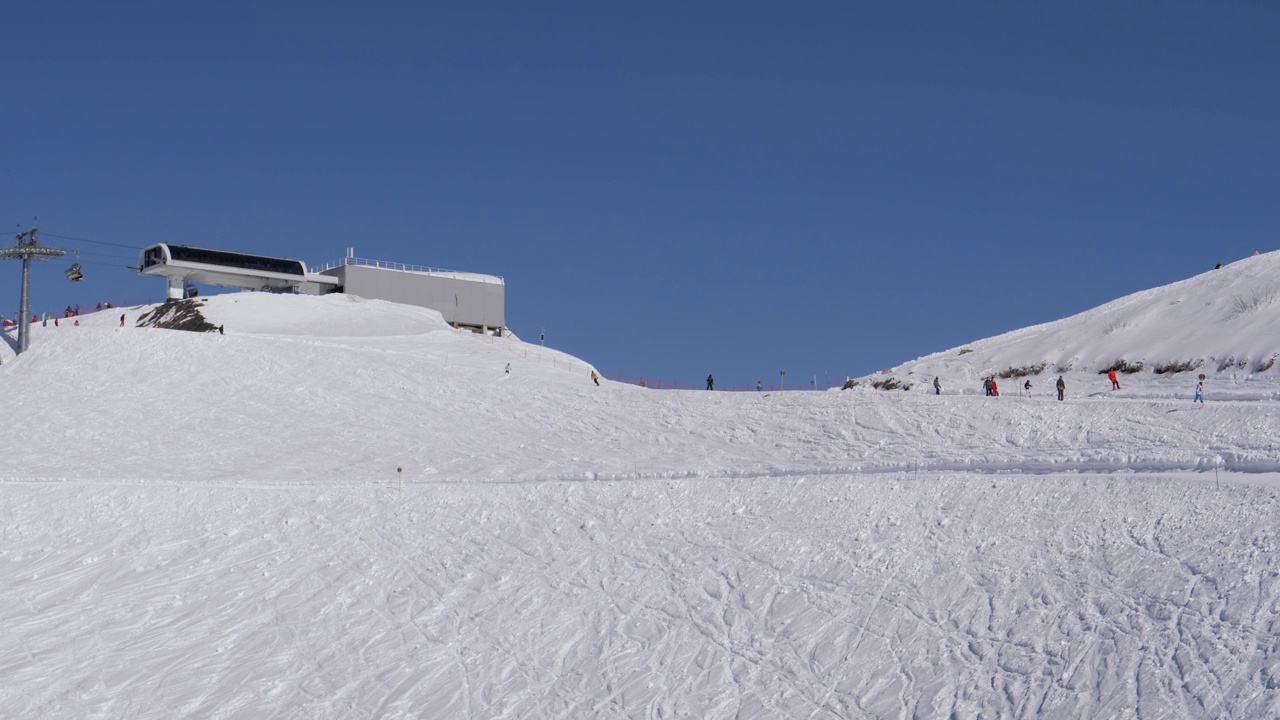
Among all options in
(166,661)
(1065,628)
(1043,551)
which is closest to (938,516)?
(1043,551)

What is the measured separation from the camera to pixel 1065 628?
70.1 ft

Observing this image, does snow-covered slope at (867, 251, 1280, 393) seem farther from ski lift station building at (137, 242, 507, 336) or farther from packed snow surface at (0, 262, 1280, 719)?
ski lift station building at (137, 242, 507, 336)

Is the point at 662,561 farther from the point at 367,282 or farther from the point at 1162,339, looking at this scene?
the point at 367,282

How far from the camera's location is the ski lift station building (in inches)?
2901

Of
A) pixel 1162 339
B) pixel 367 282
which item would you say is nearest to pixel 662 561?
pixel 1162 339

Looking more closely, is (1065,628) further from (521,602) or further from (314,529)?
(314,529)

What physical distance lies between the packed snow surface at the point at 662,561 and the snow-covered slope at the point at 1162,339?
14.3ft

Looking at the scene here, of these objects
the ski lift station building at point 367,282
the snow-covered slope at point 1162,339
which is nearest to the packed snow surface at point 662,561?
the snow-covered slope at point 1162,339

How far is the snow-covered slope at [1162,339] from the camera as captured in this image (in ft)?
151

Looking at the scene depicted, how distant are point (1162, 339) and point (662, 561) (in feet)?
104

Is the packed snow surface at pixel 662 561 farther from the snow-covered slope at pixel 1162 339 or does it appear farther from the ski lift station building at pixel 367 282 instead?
the ski lift station building at pixel 367 282

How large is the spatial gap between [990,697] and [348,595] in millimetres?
13569

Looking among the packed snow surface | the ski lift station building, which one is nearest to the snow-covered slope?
the packed snow surface

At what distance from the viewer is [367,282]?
74.6 meters
